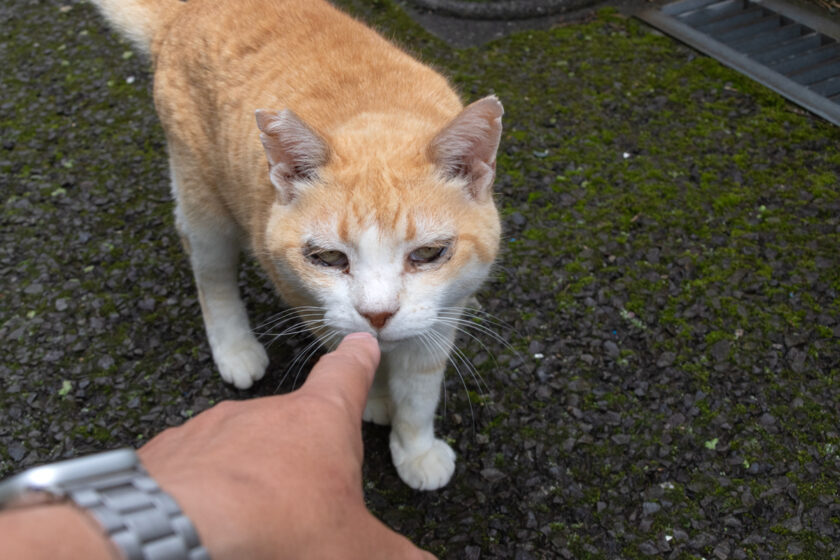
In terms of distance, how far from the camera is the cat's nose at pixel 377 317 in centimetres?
197

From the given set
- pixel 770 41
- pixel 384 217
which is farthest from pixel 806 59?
pixel 384 217

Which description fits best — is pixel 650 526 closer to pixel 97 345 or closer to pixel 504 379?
pixel 504 379

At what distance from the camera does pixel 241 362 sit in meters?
3.11

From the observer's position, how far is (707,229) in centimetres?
363

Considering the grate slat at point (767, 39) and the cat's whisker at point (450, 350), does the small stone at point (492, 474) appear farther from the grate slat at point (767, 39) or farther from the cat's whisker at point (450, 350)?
the grate slat at point (767, 39)

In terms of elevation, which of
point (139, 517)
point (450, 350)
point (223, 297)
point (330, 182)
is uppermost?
point (139, 517)

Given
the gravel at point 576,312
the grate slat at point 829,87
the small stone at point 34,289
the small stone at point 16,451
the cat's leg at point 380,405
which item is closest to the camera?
the gravel at point 576,312

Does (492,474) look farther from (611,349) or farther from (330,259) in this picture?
(330,259)

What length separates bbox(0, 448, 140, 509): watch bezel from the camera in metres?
0.89

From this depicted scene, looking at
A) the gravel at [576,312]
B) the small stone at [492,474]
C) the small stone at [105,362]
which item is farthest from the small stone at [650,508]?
the small stone at [105,362]

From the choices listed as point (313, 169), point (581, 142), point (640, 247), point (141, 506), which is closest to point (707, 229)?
point (640, 247)

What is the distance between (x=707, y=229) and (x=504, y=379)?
1411 millimetres

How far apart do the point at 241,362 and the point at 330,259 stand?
3.80 ft

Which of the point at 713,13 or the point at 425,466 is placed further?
the point at 713,13
